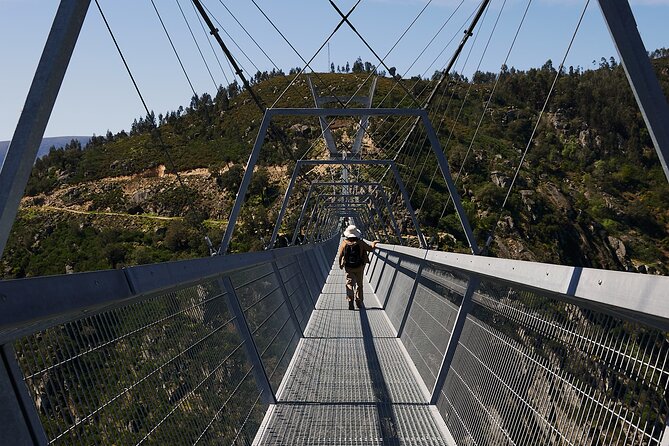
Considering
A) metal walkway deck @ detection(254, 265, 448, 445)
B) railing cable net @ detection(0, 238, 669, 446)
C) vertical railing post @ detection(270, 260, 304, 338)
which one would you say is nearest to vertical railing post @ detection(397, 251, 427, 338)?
metal walkway deck @ detection(254, 265, 448, 445)

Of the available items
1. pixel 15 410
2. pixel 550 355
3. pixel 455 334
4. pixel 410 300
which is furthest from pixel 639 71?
pixel 410 300

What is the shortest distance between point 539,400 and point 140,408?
1.89 m

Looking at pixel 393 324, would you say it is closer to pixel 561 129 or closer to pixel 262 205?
pixel 262 205

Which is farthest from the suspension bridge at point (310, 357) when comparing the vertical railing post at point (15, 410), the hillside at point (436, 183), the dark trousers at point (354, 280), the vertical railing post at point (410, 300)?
the hillside at point (436, 183)

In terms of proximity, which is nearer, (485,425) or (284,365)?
(485,425)

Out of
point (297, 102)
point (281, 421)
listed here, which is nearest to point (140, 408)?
point (281, 421)

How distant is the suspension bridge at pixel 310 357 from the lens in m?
2.64

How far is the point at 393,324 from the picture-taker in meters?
Answer: 12.6

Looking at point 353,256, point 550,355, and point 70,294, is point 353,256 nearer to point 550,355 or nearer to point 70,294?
point 550,355

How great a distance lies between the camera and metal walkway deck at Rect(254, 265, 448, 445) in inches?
227

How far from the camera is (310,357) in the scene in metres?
9.34

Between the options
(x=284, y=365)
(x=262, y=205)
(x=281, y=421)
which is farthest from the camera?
(x=262, y=205)

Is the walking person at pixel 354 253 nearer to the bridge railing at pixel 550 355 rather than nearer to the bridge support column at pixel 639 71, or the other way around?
the bridge railing at pixel 550 355

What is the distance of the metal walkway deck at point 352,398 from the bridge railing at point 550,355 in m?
0.26
